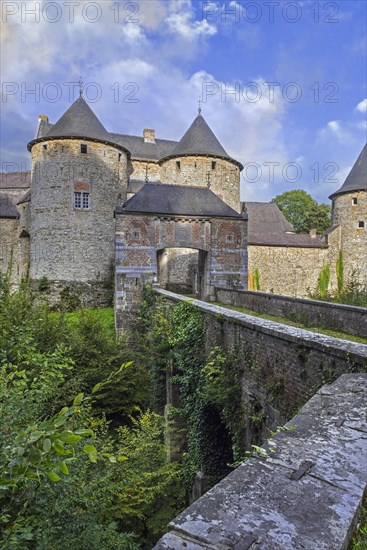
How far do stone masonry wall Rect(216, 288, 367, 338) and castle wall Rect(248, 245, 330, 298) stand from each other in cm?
1317

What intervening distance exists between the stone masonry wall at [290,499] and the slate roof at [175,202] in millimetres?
14581

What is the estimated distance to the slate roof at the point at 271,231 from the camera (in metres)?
28.8

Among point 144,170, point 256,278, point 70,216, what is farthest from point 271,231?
point 70,216

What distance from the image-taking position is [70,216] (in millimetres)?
23047

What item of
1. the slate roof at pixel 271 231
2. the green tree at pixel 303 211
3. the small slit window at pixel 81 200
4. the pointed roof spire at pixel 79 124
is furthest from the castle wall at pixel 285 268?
the green tree at pixel 303 211

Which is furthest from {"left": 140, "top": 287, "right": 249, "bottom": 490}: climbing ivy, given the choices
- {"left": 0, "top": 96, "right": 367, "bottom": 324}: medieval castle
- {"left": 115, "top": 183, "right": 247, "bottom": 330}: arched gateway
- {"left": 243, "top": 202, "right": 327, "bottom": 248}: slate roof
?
{"left": 243, "top": 202, "right": 327, "bottom": 248}: slate roof

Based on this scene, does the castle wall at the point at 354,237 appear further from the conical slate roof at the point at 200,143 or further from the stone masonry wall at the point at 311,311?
the stone masonry wall at the point at 311,311

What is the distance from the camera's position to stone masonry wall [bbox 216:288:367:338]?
28.8ft

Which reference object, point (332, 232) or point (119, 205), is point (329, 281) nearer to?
point (332, 232)

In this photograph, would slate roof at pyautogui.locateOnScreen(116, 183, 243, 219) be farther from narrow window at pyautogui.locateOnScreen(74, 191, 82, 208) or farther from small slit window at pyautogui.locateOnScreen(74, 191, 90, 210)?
narrow window at pyautogui.locateOnScreen(74, 191, 82, 208)

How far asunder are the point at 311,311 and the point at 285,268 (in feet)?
61.2

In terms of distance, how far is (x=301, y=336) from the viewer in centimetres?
459

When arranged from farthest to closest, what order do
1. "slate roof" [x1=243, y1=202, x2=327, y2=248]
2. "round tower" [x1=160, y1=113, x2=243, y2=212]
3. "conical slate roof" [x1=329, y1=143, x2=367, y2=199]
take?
"conical slate roof" [x1=329, y1=143, x2=367, y2=199] → "slate roof" [x1=243, y1=202, x2=327, y2=248] → "round tower" [x1=160, y1=113, x2=243, y2=212]

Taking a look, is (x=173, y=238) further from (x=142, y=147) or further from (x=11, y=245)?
(x=11, y=245)
